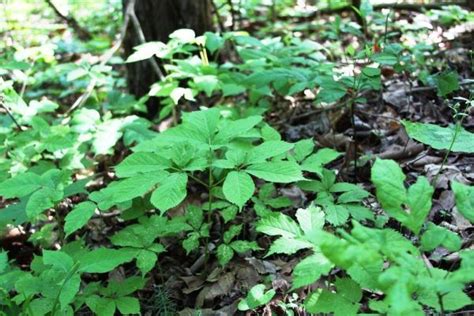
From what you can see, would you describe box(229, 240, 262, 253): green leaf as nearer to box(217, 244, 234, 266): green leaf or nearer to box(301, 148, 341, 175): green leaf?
box(217, 244, 234, 266): green leaf

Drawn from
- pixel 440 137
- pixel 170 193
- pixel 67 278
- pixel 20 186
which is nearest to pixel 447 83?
pixel 440 137

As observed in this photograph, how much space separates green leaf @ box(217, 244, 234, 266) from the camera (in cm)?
200

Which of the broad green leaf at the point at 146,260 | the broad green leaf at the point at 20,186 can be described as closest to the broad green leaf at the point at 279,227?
the broad green leaf at the point at 146,260

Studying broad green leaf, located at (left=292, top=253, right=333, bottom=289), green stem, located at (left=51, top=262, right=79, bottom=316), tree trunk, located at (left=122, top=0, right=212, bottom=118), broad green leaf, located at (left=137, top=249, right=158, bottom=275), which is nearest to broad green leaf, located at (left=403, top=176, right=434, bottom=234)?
broad green leaf, located at (left=292, top=253, right=333, bottom=289)

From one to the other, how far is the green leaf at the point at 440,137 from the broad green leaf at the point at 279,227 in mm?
633

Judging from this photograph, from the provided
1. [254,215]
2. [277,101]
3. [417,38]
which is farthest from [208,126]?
[417,38]

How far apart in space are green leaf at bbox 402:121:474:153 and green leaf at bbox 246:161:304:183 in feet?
1.63

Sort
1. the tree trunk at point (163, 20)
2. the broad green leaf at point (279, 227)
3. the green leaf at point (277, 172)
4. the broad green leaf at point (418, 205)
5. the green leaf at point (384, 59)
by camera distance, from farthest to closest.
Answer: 1. the tree trunk at point (163, 20)
2. the green leaf at point (384, 59)
3. the green leaf at point (277, 172)
4. the broad green leaf at point (279, 227)
5. the broad green leaf at point (418, 205)

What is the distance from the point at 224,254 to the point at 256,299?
0.28 metres

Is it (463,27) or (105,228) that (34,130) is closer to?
(105,228)

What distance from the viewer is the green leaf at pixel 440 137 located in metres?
1.82

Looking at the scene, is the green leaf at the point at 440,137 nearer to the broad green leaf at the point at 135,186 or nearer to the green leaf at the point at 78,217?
the broad green leaf at the point at 135,186

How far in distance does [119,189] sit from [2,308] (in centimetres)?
76

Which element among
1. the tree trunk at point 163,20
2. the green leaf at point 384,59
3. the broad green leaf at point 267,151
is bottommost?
the broad green leaf at point 267,151
